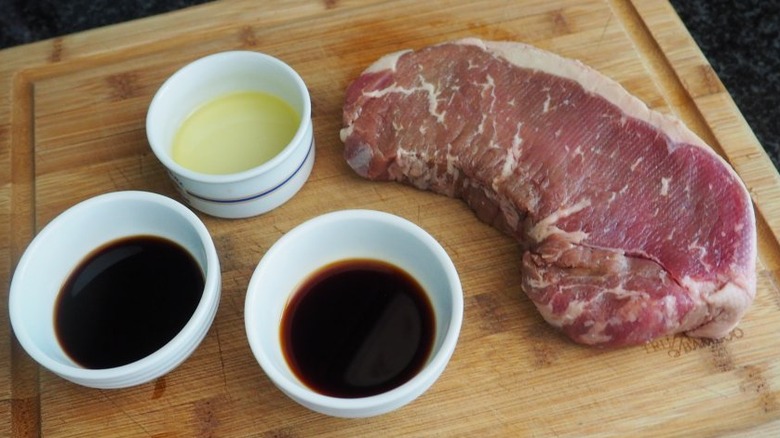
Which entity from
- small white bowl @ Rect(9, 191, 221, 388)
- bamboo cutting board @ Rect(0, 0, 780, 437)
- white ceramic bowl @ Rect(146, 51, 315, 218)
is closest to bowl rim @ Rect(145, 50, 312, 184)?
white ceramic bowl @ Rect(146, 51, 315, 218)

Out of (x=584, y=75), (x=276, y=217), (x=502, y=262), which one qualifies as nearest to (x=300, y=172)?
(x=276, y=217)

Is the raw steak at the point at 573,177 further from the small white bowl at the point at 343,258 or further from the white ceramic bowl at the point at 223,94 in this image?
the small white bowl at the point at 343,258

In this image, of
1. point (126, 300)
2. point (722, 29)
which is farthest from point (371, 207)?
point (722, 29)

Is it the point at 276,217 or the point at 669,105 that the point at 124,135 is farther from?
the point at 669,105

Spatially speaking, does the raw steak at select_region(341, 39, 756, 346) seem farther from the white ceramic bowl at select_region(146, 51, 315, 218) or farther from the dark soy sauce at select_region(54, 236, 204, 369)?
the dark soy sauce at select_region(54, 236, 204, 369)

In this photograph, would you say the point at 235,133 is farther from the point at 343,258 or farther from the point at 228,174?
the point at 343,258
